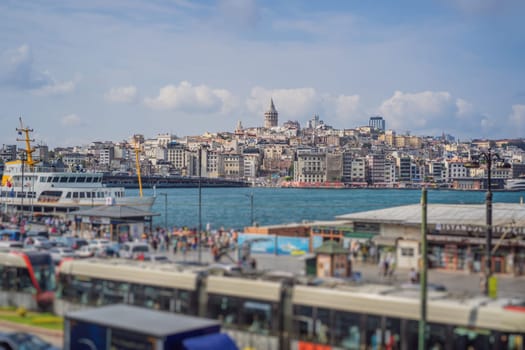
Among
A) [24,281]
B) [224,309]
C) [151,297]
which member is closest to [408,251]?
[224,309]

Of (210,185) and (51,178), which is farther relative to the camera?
(210,185)

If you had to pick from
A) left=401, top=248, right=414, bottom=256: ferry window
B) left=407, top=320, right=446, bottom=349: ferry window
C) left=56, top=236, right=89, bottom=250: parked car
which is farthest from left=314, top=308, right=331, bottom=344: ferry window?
left=56, top=236, right=89, bottom=250: parked car

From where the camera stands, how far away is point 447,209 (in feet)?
95.5

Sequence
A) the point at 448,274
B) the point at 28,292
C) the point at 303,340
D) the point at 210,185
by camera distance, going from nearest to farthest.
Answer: the point at 303,340 → the point at 28,292 → the point at 448,274 → the point at 210,185

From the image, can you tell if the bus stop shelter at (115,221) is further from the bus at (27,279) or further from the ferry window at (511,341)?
the ferry window at (511,341)

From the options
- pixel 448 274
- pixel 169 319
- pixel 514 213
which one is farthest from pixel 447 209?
pixel 169 319

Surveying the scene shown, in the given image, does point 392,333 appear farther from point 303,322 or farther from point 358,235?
point 358,235

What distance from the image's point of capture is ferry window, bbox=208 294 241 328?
12.2 meters

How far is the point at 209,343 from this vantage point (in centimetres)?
955

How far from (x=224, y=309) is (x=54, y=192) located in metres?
47.0

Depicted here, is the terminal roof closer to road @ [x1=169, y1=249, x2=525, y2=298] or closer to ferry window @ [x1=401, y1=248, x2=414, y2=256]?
road @ [x1=169, y1=249, x2=525, y2=298]

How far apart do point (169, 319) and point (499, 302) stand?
488 cm

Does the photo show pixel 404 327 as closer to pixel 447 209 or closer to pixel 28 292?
pixel 28 292

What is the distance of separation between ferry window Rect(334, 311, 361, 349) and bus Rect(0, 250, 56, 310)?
24.1 feet
